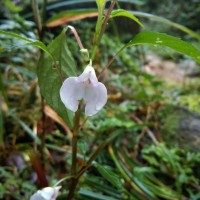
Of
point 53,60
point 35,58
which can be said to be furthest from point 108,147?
point 35,58

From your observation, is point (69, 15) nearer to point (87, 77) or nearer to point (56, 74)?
point (56, 74)

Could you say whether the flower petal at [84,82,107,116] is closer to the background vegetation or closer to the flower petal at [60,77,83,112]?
Answer: the flower petal at [60,77,83,112]

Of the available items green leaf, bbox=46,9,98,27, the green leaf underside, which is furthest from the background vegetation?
the green leaf underside

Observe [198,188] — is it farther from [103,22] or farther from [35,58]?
[35,58]

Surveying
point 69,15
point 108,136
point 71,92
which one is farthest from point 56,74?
point 108,136

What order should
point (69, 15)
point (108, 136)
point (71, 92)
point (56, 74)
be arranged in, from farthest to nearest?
1. point (108, 136)
2. point (69, 15)
3. point (56, 74)
4. point (71, 92)

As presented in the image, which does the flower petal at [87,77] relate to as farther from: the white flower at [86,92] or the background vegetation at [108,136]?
the background vegetation at [108,136]
